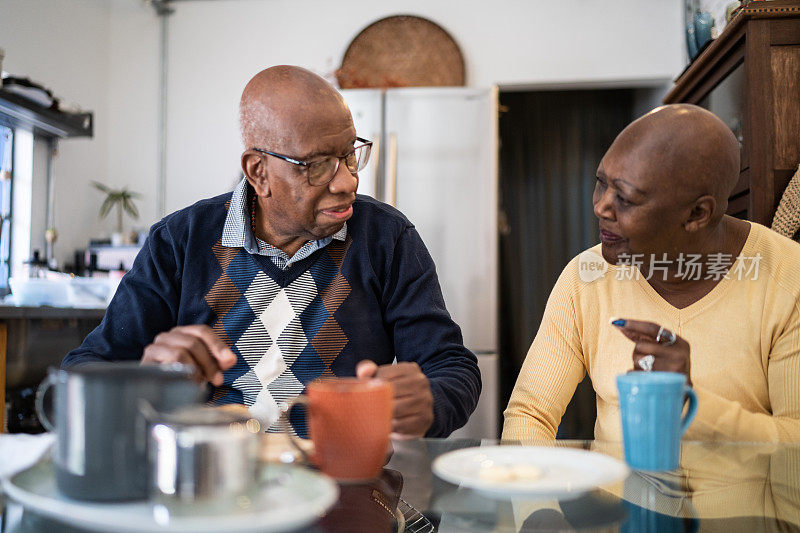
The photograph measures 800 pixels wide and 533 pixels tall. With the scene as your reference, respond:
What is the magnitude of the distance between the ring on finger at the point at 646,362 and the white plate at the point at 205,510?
522 mm

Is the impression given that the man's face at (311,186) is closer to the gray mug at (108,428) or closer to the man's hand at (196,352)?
the man's hand at (196,352)

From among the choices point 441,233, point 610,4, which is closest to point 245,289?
point 441,233

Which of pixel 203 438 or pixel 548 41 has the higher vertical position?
pixel 548 41

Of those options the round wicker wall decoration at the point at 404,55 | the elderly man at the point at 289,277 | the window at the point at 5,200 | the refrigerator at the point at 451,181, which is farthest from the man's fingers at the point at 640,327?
the window at the point at 5,200

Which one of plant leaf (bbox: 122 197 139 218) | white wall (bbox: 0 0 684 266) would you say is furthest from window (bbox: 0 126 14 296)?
plant leaf (bbox: 122 197 139 218)

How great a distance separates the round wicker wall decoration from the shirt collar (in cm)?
296

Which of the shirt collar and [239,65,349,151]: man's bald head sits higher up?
[239,65,349,151]: man's bald head

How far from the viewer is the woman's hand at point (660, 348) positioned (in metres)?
0.96

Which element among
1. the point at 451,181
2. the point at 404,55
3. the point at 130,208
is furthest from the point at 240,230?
the point at 130,208

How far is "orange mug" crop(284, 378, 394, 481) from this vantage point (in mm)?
715

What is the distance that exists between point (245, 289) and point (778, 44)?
1.64 metres

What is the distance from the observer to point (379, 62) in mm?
4414

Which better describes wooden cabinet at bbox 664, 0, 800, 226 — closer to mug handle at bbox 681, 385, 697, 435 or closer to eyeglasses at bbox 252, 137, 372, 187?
eyeglasses at bbox 252, 137, 372, 187

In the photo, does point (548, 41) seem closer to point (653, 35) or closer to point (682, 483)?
point (653, 35)
